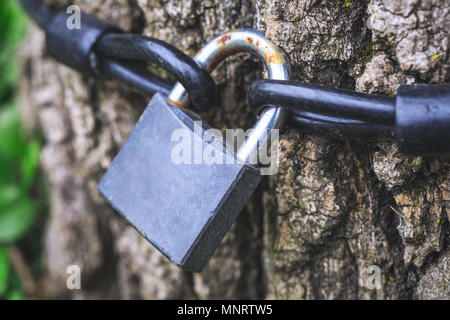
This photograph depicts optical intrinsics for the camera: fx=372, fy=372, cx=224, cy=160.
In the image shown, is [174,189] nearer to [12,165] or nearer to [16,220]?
[16,220]

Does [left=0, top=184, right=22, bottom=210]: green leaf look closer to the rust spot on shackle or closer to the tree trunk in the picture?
the tree trunk

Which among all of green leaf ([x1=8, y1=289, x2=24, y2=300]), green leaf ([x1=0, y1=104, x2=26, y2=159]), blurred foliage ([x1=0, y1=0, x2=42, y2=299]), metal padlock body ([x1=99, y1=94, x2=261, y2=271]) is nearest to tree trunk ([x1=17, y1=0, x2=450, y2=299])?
metal padlock body ([x1=99, y1=94, x2=261, y2=271])

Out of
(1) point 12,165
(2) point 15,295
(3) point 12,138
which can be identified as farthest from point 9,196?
(2) point 15,295

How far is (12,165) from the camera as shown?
77.0 inches

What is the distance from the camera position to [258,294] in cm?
128

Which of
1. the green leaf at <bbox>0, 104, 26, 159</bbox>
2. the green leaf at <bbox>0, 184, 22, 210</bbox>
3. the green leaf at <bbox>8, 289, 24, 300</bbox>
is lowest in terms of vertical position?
the green leaf at <bbox>8, 289, 24, 300</bbox>

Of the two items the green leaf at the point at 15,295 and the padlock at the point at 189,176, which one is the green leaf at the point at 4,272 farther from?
the padlock at the point at 189,176

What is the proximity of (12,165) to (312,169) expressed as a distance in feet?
5.51

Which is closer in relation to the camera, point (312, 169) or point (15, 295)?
point (312, 169)

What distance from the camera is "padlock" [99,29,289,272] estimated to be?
0.81 meters

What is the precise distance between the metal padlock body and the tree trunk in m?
0.21
